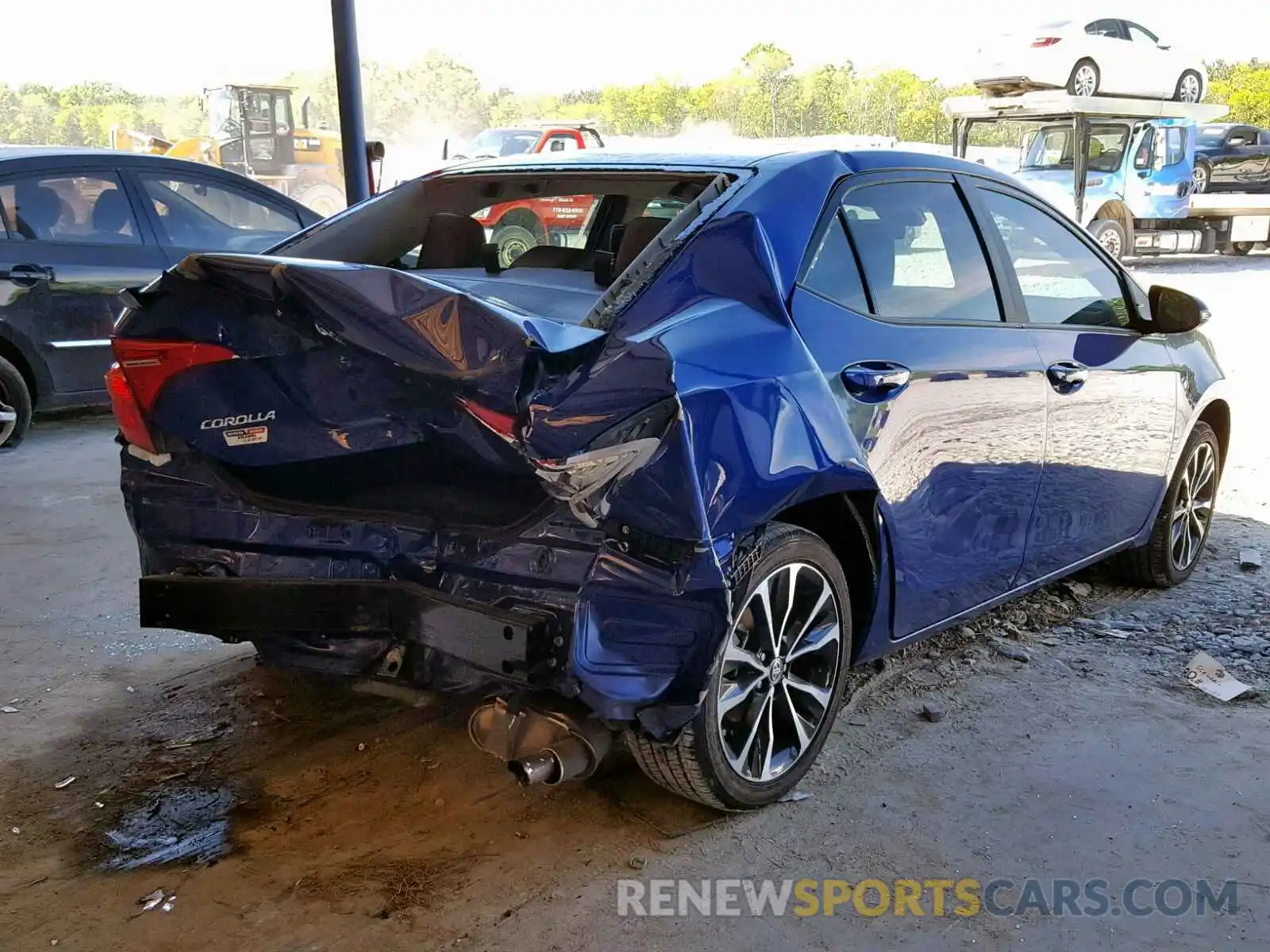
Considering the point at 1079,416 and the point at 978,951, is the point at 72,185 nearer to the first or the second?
the point at 1079,416

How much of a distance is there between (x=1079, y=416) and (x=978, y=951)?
6.47 feet

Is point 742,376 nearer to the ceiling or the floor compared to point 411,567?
nearer to the ceiling

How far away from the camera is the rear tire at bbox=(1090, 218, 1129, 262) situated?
61.5 ft

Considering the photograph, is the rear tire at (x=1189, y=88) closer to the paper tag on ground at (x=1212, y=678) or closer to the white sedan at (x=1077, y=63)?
the white sedan at (x=1077, y=63)

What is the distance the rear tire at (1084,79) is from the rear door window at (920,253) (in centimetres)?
1644

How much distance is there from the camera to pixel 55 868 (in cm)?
285

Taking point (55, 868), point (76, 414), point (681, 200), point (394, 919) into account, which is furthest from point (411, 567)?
point (76, 414)

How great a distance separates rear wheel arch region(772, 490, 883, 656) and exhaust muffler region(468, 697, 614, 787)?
0.74m

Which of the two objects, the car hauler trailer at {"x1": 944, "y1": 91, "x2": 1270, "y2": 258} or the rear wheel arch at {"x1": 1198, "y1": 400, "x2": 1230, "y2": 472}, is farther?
the car hauler trailer at {"x1": 944, "y1": 91, "x2": 1270, "y2": 258}

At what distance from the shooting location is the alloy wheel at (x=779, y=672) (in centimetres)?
292

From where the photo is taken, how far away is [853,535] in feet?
10.6

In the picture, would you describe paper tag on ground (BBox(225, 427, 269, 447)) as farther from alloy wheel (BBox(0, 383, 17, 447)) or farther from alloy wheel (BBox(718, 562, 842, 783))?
alloy wheel (BBox(0, 383, 17, 447))

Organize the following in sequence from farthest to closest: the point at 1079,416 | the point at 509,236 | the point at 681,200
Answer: the point at 509,236, the point at 1079,416, the point at 681,200

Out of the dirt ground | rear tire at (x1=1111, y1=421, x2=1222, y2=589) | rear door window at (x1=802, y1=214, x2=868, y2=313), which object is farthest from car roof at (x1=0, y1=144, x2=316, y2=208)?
rear tire at (x1=1111, y1=421, x2=1222, y2=589)
